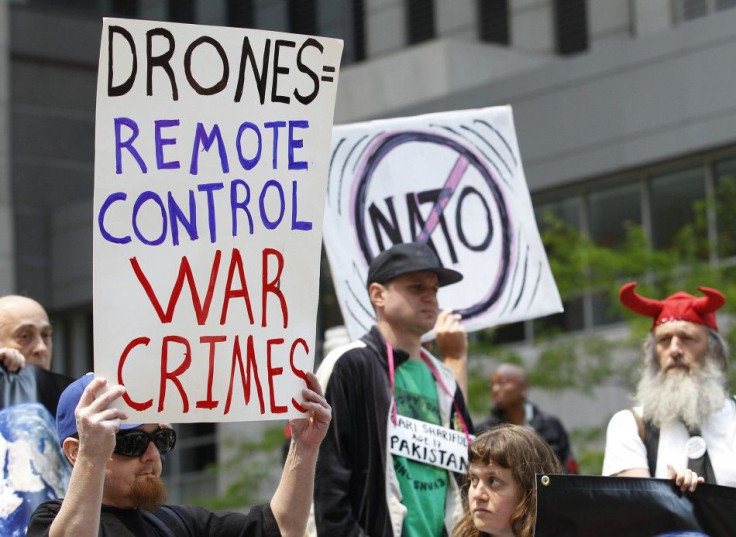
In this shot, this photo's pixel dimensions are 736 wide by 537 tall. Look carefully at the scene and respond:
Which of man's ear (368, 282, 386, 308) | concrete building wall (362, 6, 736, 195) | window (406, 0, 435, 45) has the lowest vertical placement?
man's ear (368, 282, 386, 308)

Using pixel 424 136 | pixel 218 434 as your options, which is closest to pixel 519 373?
pixel 424 136

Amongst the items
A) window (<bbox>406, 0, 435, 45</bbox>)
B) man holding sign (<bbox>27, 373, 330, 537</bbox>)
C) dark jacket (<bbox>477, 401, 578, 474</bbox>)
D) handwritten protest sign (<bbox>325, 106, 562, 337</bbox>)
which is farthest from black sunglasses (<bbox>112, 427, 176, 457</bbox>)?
window (<bbox>406, 0, 435, 45</bbox>)

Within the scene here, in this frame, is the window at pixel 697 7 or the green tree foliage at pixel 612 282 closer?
the green tree foliage at pixel 612 282

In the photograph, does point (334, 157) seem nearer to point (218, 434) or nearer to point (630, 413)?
point (630, 413)

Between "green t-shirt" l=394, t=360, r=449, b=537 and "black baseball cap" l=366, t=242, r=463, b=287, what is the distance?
0.36m

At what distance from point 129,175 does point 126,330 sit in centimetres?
43

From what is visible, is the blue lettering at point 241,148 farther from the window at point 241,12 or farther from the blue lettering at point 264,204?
the window at point 241,12

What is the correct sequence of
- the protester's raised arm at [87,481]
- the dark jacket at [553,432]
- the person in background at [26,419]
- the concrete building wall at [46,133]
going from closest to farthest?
the protester's raised arm at [87,481] < the person in background at [26,419] < the dark jacket at [553,432] < the concrete building wall at [46,133]

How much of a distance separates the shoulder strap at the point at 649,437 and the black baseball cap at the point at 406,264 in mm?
919

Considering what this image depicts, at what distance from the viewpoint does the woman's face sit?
528cm

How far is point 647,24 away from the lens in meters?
25.2

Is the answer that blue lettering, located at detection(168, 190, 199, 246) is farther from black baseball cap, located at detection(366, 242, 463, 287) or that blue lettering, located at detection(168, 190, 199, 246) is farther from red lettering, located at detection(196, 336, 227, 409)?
black baseball cap, located at detection(366, 242, 463, 287)

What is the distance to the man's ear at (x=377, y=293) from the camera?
22.2ft

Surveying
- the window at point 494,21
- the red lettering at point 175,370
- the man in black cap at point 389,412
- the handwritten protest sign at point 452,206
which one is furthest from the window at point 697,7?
the red lettering at point 175,370
